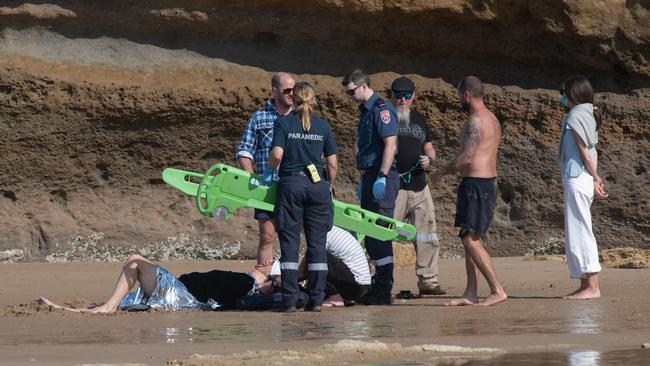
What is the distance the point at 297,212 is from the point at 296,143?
51 cm

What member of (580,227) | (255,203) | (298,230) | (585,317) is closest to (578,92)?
(580,227)

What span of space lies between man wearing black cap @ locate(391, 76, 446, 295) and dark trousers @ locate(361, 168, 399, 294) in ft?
1.86

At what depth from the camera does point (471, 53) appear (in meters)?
15.4

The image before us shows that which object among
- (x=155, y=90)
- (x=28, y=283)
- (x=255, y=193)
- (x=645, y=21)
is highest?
(x=645, y=21)

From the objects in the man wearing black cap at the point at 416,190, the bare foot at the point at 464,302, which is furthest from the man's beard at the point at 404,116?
the bare foot at the point at 464,302

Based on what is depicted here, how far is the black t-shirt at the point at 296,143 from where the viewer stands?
9633mm

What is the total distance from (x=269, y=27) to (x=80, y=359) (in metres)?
8.42

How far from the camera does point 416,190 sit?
11109 millimetres

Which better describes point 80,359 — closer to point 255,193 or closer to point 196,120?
point 255,193

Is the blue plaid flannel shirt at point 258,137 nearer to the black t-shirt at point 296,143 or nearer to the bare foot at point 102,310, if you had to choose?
the black t-shirt at point 296,143

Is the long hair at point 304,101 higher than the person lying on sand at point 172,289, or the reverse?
the long hair at point 304,101

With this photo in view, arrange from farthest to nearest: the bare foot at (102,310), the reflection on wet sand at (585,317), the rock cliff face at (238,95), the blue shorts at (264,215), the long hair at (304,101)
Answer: the rock cliff face at (238,95), the blue shorts at (264,215), the long hair at (304,101), the bare foot at (102,310), the reflection on wet sand at (585,317)

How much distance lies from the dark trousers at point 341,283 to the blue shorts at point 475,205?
88 cm

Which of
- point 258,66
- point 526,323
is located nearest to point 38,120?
point 258,66
